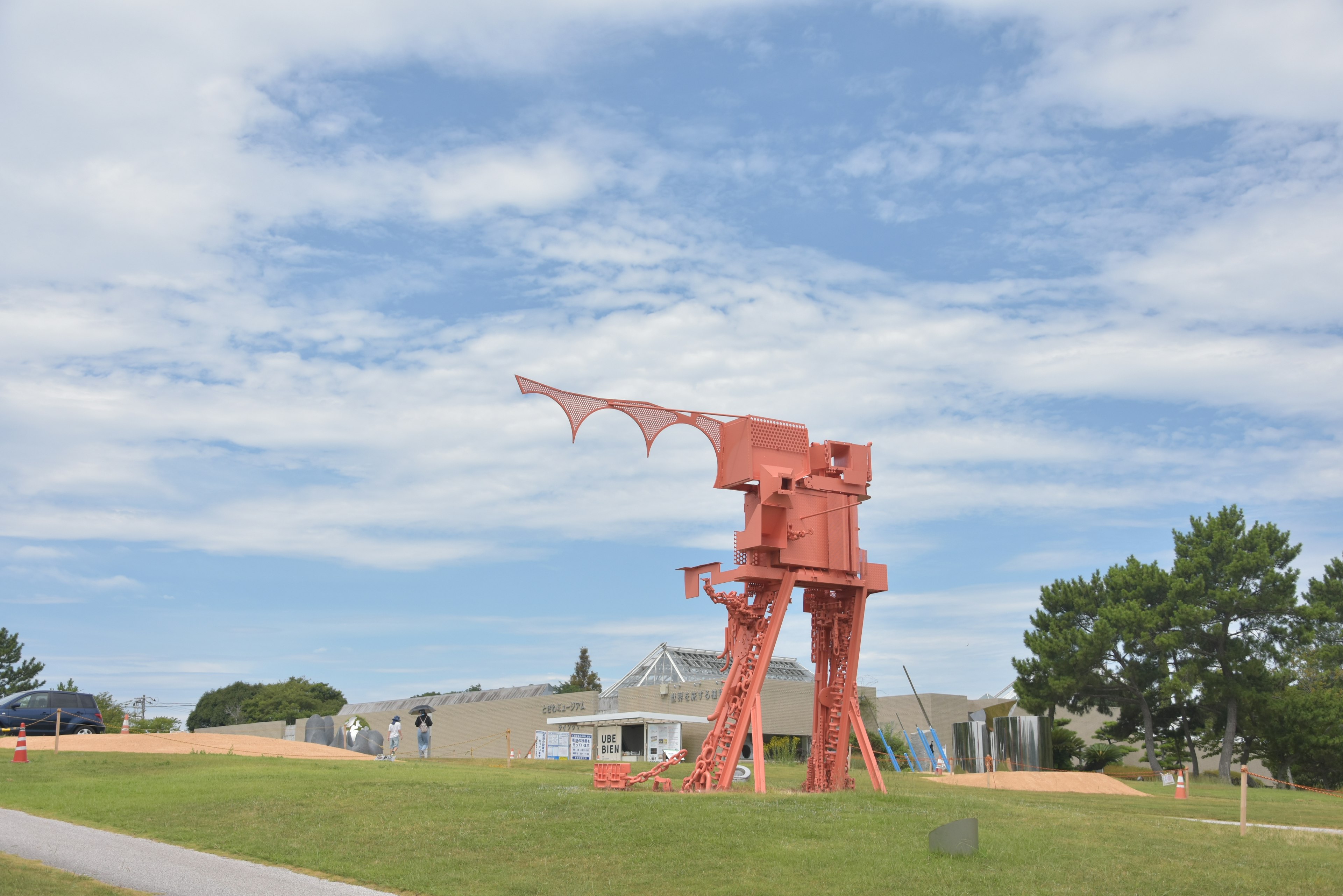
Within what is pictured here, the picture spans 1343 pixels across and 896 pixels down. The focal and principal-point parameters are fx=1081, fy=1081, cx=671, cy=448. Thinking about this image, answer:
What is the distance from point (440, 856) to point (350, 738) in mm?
29105

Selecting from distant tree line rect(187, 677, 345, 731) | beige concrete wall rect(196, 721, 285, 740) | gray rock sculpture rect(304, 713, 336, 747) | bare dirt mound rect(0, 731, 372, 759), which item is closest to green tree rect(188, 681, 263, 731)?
distant tree line rect(187, 677, 345, 731)

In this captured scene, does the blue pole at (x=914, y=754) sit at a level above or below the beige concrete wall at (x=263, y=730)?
above

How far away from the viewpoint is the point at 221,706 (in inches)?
3516

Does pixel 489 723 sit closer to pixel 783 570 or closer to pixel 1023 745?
pixel 1023 745

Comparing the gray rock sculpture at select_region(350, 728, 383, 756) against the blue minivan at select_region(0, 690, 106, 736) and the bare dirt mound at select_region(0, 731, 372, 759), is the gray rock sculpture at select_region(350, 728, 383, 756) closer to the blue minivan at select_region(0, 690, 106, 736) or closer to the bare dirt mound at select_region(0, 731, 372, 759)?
the bare dirt mound at select_region(0, 731, 372, 759)

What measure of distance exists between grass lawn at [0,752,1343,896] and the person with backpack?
38.6ft

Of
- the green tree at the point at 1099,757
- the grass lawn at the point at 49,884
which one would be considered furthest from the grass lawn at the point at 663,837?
the green tree at the point at 1099,757

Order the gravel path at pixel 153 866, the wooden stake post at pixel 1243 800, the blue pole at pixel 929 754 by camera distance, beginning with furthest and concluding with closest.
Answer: the blue pole at pixel 929 754, the wooden stake post at pixel 1243 800, the gravel path at pixel 153 866

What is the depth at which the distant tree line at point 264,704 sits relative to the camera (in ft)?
265

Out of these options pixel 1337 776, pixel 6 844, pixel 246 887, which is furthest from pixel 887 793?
pixel 1337 776

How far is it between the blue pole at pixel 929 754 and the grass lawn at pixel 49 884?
2907 cm

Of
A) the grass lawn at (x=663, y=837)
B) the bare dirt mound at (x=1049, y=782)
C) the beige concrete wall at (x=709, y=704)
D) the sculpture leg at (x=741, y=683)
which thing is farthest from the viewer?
the beige concrete wall at (x=709, y=704)

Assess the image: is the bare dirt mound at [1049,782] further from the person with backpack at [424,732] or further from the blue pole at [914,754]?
the person with backpack at [424,732]

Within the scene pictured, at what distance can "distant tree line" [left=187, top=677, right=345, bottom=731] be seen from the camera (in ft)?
265
